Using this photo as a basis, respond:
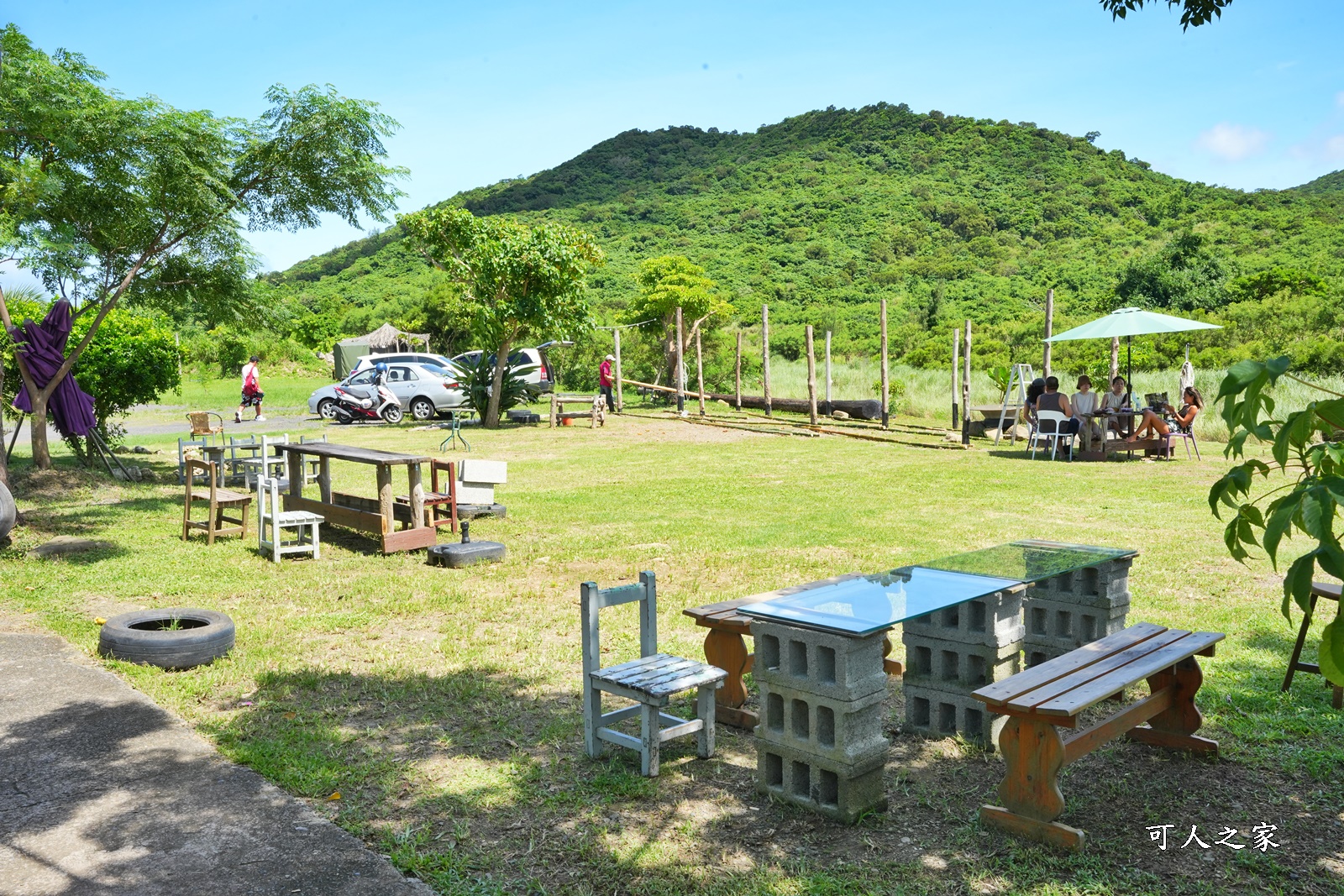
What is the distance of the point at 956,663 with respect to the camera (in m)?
4.54

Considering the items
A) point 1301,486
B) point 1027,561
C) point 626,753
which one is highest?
point 1301,486


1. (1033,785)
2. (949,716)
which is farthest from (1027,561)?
(1033,785)

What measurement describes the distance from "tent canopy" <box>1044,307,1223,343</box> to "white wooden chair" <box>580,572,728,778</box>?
12.3m

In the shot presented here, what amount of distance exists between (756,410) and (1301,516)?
25058 millimetres

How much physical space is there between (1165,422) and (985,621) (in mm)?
12273

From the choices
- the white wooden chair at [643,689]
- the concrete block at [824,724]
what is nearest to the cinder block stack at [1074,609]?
the concrete block at [824,724]

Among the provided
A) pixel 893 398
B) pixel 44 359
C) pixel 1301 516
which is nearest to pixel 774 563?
pixel 1301 516

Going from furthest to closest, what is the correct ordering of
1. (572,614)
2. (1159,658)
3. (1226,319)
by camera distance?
(1226,319) < (572,614) < (1159,658)

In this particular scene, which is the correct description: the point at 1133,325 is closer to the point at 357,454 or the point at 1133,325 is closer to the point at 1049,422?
the point at 1049,422

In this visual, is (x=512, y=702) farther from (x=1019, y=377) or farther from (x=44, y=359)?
(x=1019, y=377)

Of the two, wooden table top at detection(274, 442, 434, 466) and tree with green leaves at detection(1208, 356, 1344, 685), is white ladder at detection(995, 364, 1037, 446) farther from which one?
tree with green leaves at detection(1208, 356, 1344, 685)

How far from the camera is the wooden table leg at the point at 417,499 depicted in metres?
8.70

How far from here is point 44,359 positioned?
1091cm

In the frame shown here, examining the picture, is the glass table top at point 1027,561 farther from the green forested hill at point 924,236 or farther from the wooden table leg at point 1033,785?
the green forested hill at point 924,236
